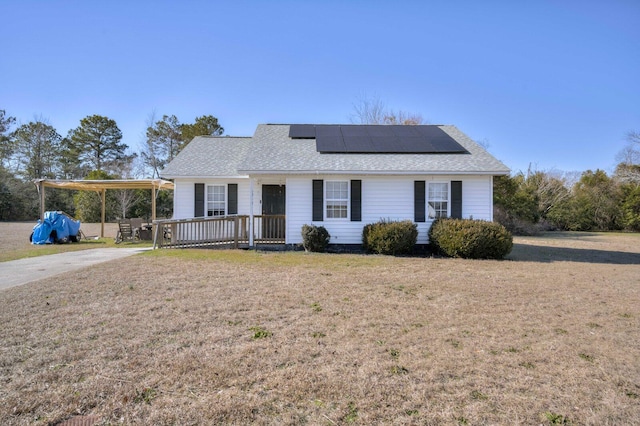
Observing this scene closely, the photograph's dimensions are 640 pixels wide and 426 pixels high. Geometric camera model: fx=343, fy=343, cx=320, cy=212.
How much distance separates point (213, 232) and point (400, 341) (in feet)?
33.3

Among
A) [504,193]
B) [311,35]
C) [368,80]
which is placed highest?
[368,80]

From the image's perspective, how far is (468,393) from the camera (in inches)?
122

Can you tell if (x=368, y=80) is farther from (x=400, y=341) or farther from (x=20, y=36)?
(x=400, y=341)

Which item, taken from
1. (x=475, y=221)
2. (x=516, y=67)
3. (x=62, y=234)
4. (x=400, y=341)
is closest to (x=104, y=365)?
(x=400, y=341)

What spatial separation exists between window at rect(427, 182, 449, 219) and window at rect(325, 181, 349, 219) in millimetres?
3191

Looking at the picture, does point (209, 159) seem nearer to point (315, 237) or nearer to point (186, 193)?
point (186, 193)

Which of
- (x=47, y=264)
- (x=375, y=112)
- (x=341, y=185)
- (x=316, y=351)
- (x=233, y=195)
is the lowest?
(x=316, y=351)

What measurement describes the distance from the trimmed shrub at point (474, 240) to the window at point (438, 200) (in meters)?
1.16

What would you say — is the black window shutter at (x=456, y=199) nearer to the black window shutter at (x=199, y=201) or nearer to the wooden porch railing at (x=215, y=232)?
the wooden porch railing at (x=215, y=232)

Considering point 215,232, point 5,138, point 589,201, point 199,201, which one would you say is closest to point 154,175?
point 5,138

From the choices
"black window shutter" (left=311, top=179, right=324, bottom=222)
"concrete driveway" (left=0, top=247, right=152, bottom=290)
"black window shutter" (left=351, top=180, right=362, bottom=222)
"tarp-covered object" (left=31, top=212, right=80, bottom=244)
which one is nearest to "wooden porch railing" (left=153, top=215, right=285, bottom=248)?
"black window shutter" (left=311, top=179, right=324, bottom=222)

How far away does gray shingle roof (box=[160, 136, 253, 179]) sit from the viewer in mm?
13977

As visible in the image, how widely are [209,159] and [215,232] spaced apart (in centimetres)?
392

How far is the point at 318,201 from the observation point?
42.7 feet
